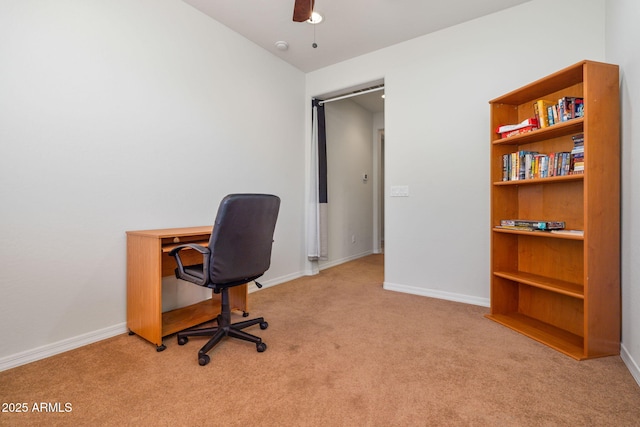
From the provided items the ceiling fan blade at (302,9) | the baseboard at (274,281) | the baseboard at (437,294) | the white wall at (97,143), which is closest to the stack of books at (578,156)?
the baseboard at (437,294)

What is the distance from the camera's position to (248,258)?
6.16 ft

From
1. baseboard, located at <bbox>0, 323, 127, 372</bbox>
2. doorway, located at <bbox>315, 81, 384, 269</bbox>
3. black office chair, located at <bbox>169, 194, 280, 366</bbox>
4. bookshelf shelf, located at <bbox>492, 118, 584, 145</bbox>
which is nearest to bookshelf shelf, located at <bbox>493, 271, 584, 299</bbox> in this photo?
bookshelf shelf, located at <bbox>492, 118, 584, 145</bbox>

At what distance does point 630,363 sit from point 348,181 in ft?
12.2

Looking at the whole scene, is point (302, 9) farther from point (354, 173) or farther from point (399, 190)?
point (354, 173)

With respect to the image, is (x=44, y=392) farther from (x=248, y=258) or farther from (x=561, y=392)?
(x=561, y=392)

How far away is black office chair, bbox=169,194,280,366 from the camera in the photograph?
1715 millimetres

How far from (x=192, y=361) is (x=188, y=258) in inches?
31.9

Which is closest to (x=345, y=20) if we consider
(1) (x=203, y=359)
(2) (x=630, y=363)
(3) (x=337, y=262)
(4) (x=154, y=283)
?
(4) (x=154, y=283)

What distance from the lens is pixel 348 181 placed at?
486 centimetres

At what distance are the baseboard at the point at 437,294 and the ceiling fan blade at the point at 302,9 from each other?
266cm

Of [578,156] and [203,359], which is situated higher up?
[578,156]

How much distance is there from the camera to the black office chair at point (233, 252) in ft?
5.63

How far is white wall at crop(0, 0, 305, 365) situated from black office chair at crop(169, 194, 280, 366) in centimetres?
67

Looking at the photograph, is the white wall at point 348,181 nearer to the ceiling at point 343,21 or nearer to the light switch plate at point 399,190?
the ceiling at point 343,21
